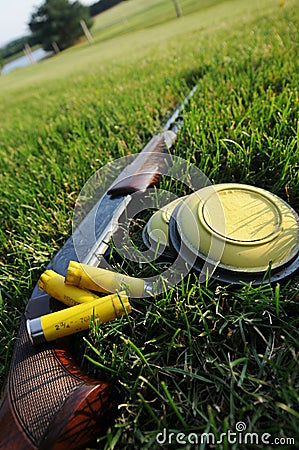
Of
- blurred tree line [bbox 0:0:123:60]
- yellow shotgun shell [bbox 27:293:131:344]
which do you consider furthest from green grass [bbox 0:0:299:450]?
blurred tree line [bbox 0:0:123:60]

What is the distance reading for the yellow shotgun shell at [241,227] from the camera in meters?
1.26

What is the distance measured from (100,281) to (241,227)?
1.82 feet

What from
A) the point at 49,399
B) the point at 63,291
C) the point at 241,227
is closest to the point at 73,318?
the point at 63,291

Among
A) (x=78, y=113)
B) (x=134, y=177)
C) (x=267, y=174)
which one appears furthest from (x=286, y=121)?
(x=78, y=113)

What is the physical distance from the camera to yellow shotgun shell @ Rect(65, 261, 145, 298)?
1.27 meters

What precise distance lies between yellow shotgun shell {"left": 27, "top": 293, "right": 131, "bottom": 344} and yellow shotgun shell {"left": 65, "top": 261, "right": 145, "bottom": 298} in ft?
0.20

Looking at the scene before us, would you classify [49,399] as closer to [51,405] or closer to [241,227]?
[51,405]

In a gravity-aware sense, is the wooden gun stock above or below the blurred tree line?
below

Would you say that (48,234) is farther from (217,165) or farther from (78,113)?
(78,113)

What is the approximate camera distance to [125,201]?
1733 millimetres

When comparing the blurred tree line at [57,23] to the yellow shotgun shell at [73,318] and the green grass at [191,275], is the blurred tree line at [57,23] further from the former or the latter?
the yellow shotgun shell at [73,318]

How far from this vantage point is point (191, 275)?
1.37 metres

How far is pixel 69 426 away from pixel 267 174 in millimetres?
1445

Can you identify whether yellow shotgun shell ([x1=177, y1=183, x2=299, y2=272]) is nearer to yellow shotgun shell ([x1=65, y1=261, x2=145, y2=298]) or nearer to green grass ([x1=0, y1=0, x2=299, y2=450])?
green grass ([x1=0, y1=0, x2=299, y2=450])
